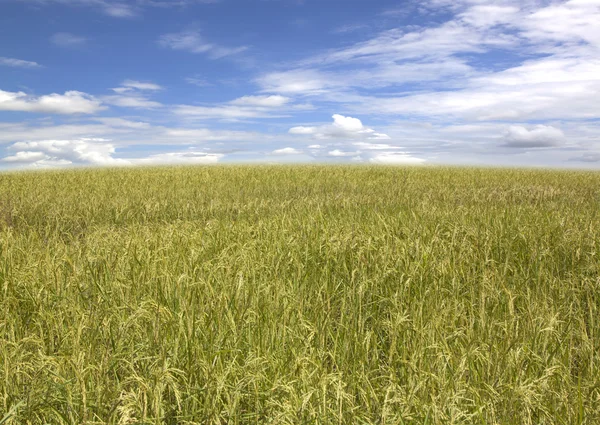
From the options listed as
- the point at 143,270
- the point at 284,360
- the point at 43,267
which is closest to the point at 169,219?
the point at 43,267

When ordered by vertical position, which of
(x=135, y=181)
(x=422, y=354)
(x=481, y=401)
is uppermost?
(x=135, y=181)

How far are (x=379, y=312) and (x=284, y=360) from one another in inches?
53.5

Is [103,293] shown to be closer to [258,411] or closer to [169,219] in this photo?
[258,411]

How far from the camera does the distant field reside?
2.11 m

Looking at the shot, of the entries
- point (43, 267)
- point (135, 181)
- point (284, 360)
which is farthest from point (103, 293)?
point (135, 181)

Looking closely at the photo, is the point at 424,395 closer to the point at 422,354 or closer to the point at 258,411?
the point at 422,354

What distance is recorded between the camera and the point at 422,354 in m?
2.52

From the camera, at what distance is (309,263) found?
15.2 ft

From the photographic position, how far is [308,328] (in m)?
2.85

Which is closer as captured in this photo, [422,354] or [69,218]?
[422,354]

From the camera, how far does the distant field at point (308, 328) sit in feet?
6.92

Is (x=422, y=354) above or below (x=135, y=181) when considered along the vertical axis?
below

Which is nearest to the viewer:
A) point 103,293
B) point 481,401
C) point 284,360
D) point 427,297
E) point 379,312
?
point 481,401

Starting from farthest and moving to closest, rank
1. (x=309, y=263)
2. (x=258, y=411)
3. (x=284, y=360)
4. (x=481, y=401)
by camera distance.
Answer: (x=309, y=263), (x=284, y=360), (x=481, y=401), (x=258, y=411)
